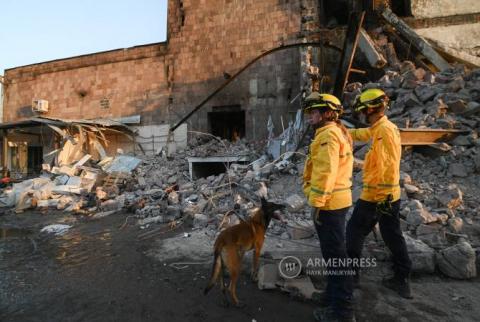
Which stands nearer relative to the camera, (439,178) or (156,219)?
(439,178)

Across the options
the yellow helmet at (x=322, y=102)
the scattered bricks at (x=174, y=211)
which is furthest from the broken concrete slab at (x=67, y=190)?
the yellow helmet at (x=322, y=102)

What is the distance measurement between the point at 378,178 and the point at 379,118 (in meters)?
0.63

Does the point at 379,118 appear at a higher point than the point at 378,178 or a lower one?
higher

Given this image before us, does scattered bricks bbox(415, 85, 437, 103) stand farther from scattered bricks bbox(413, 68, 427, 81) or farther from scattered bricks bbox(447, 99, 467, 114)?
scattered bricks bbox(413, 68, 427, 81)

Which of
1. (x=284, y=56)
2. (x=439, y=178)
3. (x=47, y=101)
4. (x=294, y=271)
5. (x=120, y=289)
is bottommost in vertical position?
(x=120, y=289)

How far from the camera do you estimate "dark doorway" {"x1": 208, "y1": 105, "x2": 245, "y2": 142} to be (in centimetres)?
1155

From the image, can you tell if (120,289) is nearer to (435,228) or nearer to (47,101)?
(435,228)

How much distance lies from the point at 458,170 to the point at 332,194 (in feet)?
12.7

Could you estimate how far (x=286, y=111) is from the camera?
34.8 feet

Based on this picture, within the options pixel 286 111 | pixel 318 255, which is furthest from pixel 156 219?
pixel 286 111

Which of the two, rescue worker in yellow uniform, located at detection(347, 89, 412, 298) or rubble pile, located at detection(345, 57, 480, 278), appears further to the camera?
rubble pile, located at detection(345, 57, 480, 278)

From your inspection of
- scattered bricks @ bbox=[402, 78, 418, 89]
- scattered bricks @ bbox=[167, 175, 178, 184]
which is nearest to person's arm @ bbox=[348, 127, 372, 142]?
scattered bricks @ bbox=[402, 78, 418, 89]

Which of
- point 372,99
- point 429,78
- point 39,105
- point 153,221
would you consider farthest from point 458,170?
point 39,105

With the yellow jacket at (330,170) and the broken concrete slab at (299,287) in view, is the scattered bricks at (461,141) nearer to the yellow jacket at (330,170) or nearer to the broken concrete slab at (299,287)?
the yellow jacket at (330,170)
